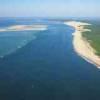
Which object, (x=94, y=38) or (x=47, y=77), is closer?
(x=47, y=77)

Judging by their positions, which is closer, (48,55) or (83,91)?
(83,91)

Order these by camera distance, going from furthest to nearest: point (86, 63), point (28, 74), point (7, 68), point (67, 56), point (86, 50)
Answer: point (86, 50) < point (67, 56) < point (86, 63) < point (7, 68) < point (28, 74)

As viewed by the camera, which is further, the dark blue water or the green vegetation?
the green vegetation

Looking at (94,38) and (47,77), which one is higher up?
(47,77)

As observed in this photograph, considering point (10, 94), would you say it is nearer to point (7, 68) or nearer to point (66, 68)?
point (7, 68)

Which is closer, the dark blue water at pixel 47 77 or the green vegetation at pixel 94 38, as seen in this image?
the dark blue water at pixel 47 77

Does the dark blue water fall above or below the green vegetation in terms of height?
above

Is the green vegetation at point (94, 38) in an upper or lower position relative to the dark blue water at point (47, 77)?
lower

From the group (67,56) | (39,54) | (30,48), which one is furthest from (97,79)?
(30,48)
